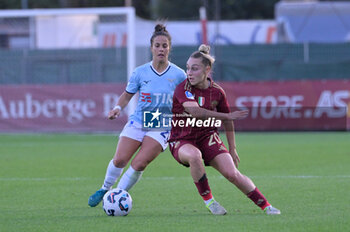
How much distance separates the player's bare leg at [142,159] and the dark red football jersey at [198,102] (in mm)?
345

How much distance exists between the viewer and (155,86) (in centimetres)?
752

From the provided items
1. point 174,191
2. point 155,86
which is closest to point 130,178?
point 155,86

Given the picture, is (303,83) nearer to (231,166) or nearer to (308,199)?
(308,199)

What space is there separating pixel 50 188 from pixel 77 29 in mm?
13819

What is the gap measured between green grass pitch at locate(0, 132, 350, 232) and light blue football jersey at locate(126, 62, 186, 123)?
1.13 meters

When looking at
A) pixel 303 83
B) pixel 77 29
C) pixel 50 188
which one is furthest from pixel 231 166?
pixel 77 29

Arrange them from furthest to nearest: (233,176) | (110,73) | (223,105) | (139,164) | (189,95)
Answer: (110,73)
(139,164)
(223,105)
(189,95)
(233,176)

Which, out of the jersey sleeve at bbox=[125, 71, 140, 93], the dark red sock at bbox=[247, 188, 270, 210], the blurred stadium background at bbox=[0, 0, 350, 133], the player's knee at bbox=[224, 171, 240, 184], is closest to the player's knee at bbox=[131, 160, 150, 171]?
the jersey sleeve at bbox=[125, 71, 140, 93]

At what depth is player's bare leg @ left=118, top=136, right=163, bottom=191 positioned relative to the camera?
7.24 meters

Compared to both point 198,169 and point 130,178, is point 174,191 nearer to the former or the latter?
point 130,178

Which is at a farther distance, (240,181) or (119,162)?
(119,162)

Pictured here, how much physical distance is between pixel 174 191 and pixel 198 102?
7.54ft

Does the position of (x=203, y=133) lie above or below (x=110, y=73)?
above

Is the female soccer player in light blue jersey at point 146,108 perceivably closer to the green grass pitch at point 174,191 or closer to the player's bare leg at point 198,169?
the green grass pitch at point 174,191
